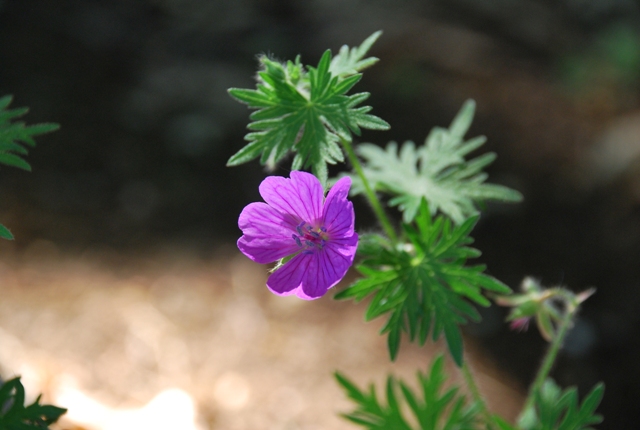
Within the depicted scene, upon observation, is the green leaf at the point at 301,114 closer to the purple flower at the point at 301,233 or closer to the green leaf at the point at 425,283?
the purple flower at the point at 301,233

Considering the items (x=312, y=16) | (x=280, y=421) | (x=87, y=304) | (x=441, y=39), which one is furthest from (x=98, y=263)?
(x=441, y=39)

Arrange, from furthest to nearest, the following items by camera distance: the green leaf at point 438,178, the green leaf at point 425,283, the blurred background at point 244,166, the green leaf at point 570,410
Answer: the blurred background at point 244,166 < the green leaf at point 438,178 < the green leaf at point 570,410 < the green leaf at point 425,283

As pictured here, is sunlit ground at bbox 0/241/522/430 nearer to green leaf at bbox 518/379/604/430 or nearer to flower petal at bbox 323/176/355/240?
green leaf at bbox 518/379/604/430

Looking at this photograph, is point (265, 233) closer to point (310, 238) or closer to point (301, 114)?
point (310, 238)

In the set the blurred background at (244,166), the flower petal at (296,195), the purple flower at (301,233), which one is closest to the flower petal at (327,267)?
the purple flower at (301,233)

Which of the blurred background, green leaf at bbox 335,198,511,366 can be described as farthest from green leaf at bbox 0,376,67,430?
the blurred background
